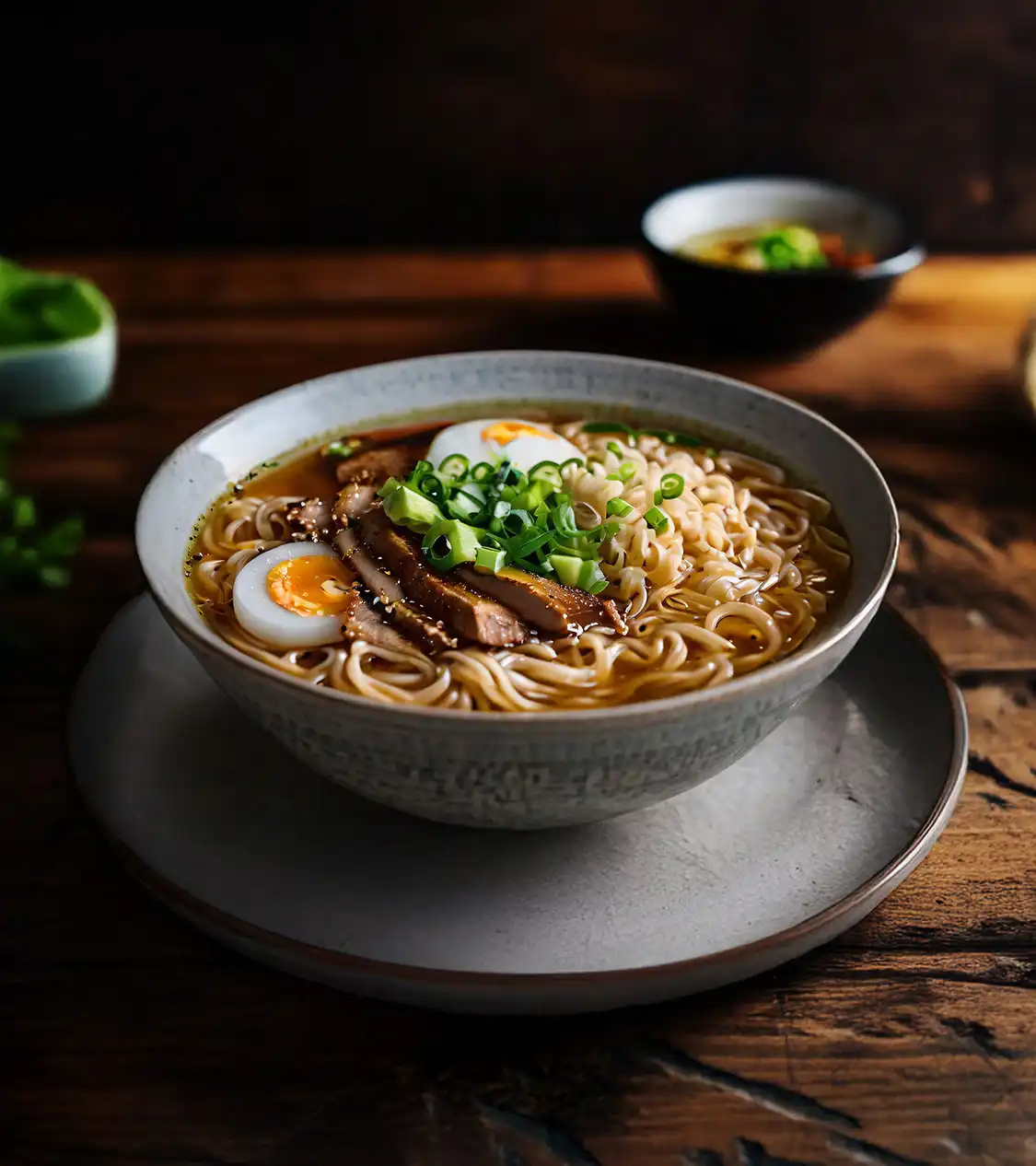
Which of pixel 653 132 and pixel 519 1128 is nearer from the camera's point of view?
pixel 519 1128

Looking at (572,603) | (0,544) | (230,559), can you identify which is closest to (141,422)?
(0,544)

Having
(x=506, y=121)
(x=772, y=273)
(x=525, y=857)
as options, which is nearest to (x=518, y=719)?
(x=525, y=857)

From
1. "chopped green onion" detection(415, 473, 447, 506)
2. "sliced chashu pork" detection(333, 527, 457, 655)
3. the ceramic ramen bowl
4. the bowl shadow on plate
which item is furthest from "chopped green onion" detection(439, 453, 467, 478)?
the bowl shadow on plate

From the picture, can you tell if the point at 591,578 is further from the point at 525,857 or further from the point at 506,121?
the point at 506,121

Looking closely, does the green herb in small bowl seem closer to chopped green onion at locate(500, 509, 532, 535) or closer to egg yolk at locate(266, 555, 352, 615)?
egg yolk at locate(266, 555, 352, 615)

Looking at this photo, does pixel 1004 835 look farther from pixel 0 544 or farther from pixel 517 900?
pixel 0 544

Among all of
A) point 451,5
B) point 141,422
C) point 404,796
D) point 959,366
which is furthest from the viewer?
point 451,5

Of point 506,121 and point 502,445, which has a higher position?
point 502,445
